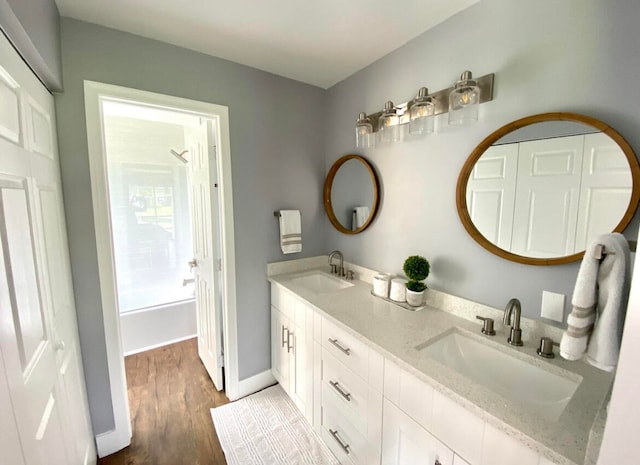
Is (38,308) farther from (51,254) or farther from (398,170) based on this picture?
(398,170)

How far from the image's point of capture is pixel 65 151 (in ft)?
4.55

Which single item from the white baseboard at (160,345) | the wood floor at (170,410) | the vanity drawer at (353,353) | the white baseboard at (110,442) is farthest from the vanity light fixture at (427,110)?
the white baseboard at (160,345)

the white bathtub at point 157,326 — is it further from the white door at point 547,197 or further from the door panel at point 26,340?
the white door at point 547,197

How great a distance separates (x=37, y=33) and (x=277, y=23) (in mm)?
982

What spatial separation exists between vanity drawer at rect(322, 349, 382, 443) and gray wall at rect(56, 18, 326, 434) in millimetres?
788

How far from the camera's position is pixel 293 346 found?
1833mm

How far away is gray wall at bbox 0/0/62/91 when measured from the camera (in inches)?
30.3

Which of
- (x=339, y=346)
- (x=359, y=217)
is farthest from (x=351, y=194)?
(x=339, y=346)

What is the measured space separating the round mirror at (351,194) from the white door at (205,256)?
36.9 inches

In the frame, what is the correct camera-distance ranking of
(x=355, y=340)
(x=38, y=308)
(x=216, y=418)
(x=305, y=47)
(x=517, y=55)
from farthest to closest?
(x=216, y=418)
(x=305, y=47)
(x=355, y=340)
(x=517, y=55)
(x=38, y=308)

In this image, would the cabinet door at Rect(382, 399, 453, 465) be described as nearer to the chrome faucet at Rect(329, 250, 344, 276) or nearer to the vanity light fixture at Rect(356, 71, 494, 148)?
the chrome faucet at Rect(329, 250, 344, 276)

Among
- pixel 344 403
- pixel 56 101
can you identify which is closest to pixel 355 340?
pixel 344 403

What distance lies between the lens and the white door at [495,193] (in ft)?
Result: 4.01

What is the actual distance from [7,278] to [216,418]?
1.64 meters
